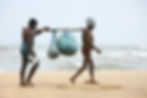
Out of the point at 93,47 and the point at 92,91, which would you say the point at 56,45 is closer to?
the point at 93,47

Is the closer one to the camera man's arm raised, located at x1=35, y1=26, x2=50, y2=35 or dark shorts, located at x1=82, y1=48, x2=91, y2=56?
man's arm raised, located at x1=35, y1=26, x2=50, y2=35

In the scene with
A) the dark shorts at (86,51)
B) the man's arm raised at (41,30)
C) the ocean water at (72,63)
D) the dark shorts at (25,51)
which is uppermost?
the man's arm raised at (41,30)

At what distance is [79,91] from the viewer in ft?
21.2

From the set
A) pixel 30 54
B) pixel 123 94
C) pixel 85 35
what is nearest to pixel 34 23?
pixel 30 54

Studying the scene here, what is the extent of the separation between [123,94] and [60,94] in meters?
1.09

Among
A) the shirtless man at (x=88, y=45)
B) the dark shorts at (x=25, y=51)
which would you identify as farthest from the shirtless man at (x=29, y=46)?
the shirtless man at (x=88, y=45)

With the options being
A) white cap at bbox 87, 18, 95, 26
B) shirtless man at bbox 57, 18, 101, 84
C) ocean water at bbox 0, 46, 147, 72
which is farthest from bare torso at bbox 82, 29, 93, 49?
ocean water at bbox 0, 46, 147, 72

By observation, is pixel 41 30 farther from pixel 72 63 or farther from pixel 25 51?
pixel 72 63

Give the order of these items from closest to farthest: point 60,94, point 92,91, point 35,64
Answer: point 60,94 → point 92,91 → point 35,64

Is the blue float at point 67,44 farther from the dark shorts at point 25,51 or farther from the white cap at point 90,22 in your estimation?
the dark shorts at point 25,51

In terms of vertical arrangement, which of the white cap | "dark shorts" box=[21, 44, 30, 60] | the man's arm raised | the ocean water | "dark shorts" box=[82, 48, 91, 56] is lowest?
the ocean water

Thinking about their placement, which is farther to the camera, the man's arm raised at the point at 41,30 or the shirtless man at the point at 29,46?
the man's arm raised at the point at 41,30

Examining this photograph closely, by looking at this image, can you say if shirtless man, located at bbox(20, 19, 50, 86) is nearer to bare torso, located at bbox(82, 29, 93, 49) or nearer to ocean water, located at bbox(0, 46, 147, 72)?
bare torso, located at bbox(82, 29, 93, 49)

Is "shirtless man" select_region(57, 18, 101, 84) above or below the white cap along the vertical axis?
below
